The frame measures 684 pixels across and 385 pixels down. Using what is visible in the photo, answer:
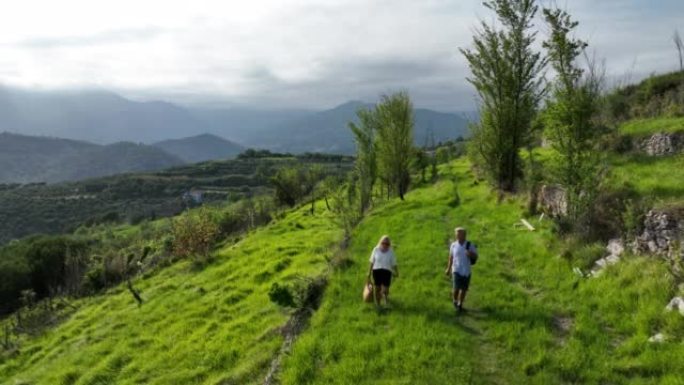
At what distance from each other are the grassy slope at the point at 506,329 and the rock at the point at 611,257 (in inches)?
22.1

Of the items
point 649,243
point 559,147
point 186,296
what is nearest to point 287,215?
point 186,296

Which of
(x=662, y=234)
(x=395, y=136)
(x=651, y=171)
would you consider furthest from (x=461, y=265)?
(x=395, y=136)

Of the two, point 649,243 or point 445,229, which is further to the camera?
point 445,229

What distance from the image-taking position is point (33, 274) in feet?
239

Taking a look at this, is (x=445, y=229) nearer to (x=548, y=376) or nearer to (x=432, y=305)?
(x=432, y=305)

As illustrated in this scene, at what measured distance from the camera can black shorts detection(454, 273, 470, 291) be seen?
1609 cm

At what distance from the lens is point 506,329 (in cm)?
1449

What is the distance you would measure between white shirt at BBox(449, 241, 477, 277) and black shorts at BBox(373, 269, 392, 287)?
2104 millimetres

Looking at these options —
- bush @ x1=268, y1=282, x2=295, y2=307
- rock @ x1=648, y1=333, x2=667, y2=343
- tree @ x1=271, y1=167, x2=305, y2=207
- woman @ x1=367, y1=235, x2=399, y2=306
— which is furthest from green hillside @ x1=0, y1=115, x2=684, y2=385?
tree @ x1=271, y1=167, x2=305, y2=207

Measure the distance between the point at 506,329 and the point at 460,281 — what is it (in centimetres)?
218

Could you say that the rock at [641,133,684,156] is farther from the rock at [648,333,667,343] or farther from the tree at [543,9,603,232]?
the rock at [648,333,667,343]

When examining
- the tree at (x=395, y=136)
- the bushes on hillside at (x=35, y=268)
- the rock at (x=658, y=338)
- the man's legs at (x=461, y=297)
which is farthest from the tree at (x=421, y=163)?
the rock at (x=658, y=338)

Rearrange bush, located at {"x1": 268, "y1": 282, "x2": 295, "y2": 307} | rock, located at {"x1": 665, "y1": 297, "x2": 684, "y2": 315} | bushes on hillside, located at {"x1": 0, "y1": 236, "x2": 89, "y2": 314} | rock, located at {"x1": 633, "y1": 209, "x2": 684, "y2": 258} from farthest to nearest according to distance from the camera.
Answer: bushes on hillside, located at {"x1": 0, "y1": 236, "x2": 89, "y2": 314} → bush, located at {"x1": 268, "y1": 282, "x2": 295, "y2": 307} → rock, located at {"x1": 633, "y1": 209, "x2": 684, "y2": 258} → rock, located at {"x1": 665, "y1": 297, "x2": 684, "y2": 315}

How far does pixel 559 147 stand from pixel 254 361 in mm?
15203
